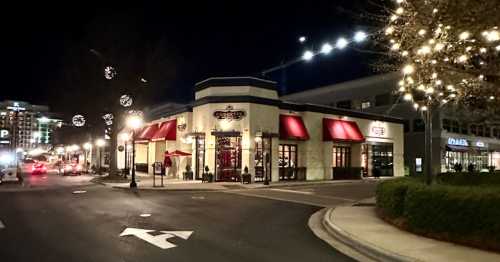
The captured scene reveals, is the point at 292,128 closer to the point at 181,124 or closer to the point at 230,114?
the point at 230,114

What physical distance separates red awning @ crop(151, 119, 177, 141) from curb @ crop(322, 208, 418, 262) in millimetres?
29101

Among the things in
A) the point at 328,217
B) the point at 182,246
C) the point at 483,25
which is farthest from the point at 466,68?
the point at 182,246

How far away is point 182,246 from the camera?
10.6 meters

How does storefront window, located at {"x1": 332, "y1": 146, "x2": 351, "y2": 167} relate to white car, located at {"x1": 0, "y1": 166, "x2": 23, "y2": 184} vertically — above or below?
above

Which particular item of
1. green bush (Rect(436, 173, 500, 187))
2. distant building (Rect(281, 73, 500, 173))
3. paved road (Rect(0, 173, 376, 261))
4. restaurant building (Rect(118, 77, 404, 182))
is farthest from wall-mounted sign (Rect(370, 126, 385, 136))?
paved road (Rect(0, 173, 376, 261))

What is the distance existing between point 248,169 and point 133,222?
65.5 ft

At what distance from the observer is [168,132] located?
136 feet

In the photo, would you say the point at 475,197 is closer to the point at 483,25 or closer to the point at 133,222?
the point at 483,25

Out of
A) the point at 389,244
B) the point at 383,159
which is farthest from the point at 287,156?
the point at 389,244

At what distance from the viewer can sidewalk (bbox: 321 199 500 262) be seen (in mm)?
9297

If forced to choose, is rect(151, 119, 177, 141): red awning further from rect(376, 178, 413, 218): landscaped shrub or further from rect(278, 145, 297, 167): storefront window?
rect(376, 178, 413, 218): landscaped shrub

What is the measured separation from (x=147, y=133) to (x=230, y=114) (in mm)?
15208

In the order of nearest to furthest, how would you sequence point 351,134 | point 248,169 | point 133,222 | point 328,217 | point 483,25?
point 483,25 → point 133,222 → point 328,217 → point 248,169 → point 351,134

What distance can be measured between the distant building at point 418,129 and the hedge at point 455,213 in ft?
125
